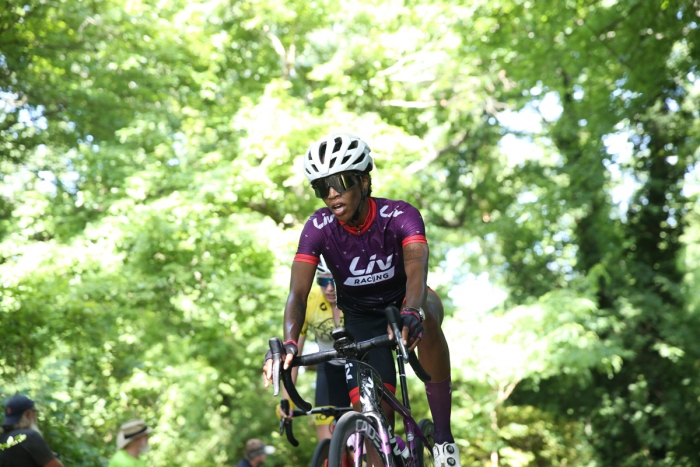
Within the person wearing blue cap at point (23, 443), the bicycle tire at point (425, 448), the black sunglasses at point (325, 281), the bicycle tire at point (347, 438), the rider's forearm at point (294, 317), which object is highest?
the black sunglasses at point (325, 281)

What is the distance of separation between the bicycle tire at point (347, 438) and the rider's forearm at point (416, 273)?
1.98 feet

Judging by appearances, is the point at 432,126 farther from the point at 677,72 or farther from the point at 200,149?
the point at 677,72

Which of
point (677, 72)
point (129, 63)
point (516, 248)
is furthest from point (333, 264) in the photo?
point (516, 248)

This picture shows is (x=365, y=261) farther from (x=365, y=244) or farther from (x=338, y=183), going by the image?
(x=338, y=183)

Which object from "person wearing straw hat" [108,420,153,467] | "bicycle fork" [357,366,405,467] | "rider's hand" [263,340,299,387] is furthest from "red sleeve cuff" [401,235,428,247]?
"person wearing straw hat" [108,420,153,467]

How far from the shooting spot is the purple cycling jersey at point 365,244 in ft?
13.6

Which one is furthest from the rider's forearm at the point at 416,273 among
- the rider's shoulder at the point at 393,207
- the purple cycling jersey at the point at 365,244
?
the rider's shoulder at the point at 393,207

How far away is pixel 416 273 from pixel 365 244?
436 mm

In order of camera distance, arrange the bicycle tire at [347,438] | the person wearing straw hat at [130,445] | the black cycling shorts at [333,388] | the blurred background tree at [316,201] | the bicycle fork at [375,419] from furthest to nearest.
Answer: the blurred background tree at [316,201], the person wearing straw hat at [130,445], the black cycling shorts at [333,388], the bicycle fork at [375,419], the bicycle tire at [347,438]

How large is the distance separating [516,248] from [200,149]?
9.63 m

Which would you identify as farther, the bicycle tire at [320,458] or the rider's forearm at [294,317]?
the bicycle tire at [320,458]

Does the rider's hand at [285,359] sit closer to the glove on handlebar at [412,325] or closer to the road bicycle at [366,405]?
the road bicycle at [366,405]

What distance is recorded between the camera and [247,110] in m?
14.8

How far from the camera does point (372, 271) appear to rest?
4.22m
